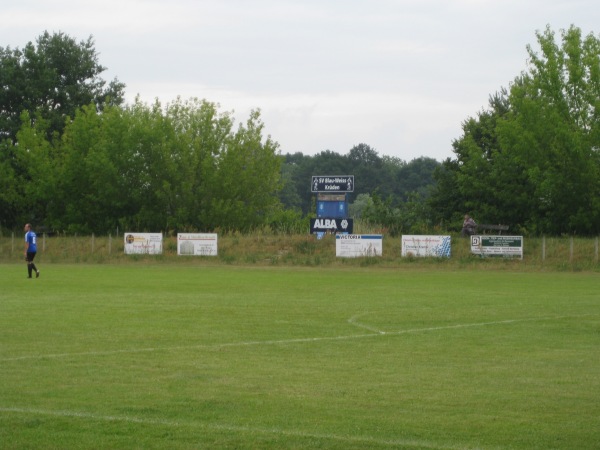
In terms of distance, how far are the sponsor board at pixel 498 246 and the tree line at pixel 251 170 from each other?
10545 millimetres

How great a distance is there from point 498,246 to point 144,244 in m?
19.1

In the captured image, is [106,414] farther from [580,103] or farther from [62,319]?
[580,103]

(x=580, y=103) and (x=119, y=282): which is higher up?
(x=580, y=103)

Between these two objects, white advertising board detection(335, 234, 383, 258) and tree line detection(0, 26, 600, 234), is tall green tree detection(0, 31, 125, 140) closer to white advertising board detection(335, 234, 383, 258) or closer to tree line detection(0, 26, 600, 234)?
tree line detection(0, 26, 600, 234)

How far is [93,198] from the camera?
7012 cm

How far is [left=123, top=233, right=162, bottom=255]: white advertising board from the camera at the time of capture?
2121 inches

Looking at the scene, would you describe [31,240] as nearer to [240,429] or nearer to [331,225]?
[331,225]

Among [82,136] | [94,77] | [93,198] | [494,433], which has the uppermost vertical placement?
[94,77]

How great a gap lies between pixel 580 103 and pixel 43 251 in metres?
33.2

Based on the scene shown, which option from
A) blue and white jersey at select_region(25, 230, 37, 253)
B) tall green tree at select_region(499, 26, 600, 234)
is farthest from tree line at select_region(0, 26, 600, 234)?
blue and white jersey at select_region(25, 230, 37, 253)

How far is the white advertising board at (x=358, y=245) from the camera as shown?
5066 cm

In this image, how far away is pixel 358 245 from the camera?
168 ft

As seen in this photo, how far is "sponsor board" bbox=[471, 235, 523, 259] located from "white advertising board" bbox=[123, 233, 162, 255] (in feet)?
55.7

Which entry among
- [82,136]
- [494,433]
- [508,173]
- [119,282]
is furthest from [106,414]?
[82,136]
